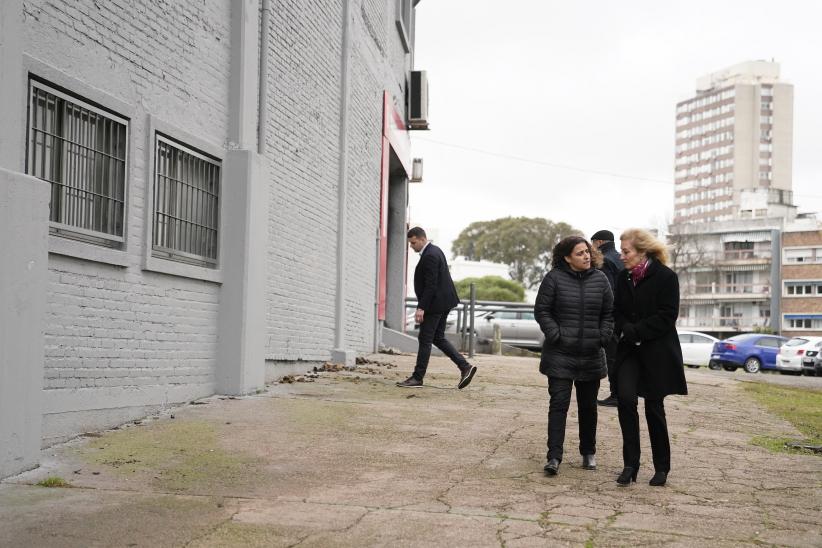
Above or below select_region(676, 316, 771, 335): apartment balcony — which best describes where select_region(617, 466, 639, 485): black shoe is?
above

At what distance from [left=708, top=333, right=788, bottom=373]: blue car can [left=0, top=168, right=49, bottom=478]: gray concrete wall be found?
32.0 meters

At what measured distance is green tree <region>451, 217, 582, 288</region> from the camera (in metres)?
77.8

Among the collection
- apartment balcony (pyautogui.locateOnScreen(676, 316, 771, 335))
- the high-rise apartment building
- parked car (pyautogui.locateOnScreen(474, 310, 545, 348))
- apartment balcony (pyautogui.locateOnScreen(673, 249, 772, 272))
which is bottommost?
apartment balcony (pyautogui.locateOnScreen(676, 316, 771, 335))

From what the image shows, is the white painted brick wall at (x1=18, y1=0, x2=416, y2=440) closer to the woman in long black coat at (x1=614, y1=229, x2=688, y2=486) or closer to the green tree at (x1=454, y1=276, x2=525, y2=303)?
the woman in long black coat at (x1=614, y1=229, x2=688, y2=486)

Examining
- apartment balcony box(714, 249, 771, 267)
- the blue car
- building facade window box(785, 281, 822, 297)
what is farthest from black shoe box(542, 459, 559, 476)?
apartment balcony box(714, 249, 771, 267)

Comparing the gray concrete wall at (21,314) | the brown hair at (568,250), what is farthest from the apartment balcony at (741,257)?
the gray concrete wall at (21,314)

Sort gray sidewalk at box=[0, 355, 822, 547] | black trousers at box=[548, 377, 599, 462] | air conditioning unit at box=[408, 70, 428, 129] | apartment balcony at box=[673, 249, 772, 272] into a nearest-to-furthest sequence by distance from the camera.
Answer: gray sidewalk at box=[0, 355, 822, 547] < black trousers at box=[548, 377, 599, 462] < air conditioning unit at box=[408, 70, 428, 129] < apartment balcony at box=[673, 249, 772, 272]

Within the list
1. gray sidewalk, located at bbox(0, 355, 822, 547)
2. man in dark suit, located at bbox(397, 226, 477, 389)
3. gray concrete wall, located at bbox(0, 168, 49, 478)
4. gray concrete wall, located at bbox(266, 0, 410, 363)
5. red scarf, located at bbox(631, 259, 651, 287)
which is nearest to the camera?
gray sidewalk, located at bbox(0, 355, 822, 547)

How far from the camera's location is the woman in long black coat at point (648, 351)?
6.31 m

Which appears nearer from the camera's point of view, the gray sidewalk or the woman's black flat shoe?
the gray sidewalk

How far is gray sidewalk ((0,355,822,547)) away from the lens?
15.4 ft

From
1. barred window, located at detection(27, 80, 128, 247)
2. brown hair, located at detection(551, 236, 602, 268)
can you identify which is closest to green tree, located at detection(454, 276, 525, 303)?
barred window, located at detection(27, 80, 128, 247)

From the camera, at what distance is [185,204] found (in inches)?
352

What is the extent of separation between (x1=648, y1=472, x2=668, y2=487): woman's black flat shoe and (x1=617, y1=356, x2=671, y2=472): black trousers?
3 centimetres
